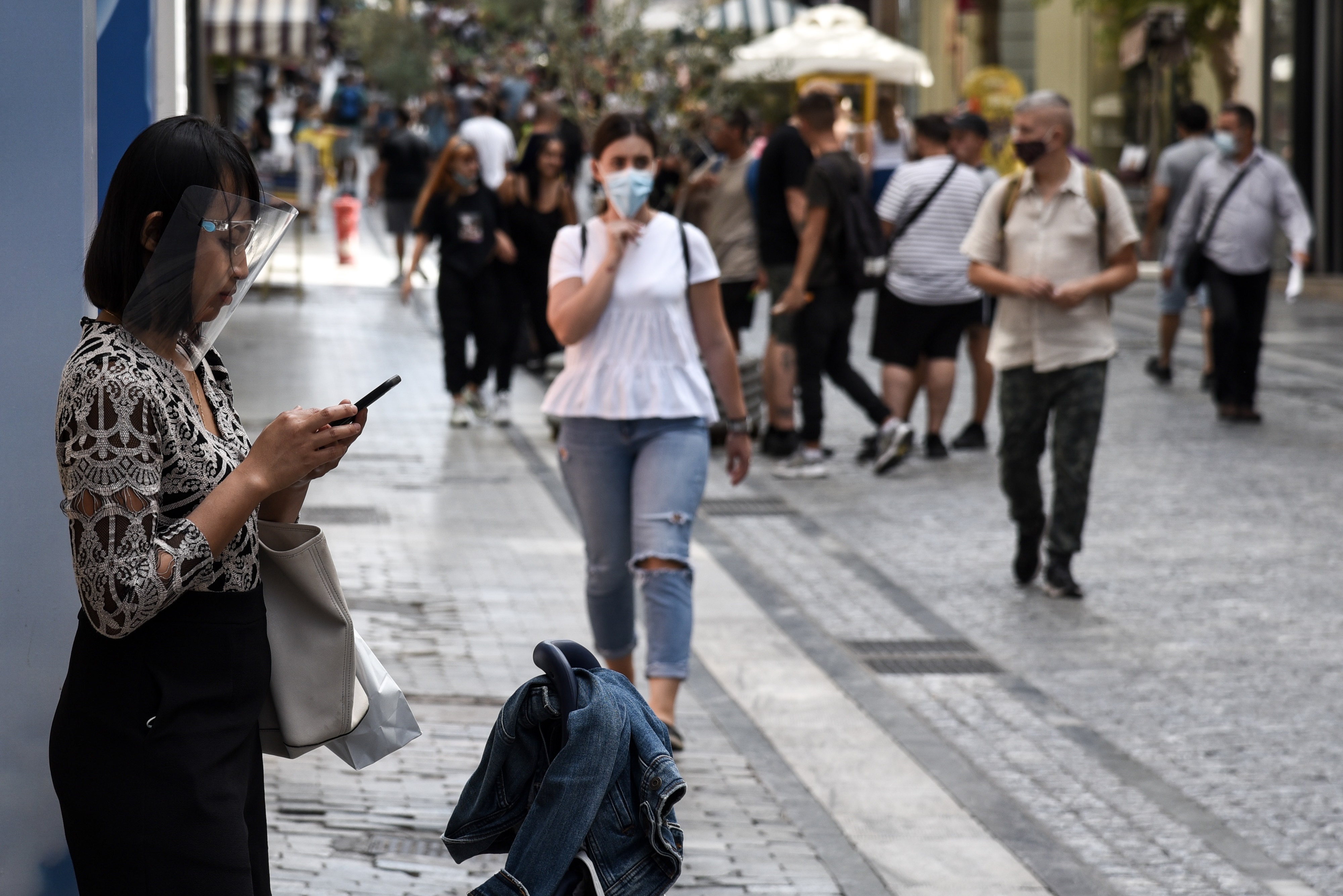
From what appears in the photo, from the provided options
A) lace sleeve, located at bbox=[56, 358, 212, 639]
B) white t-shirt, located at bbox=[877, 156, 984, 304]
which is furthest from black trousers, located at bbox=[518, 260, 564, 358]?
lace sleeve, located at bbox=[56, 358, 212, 639]

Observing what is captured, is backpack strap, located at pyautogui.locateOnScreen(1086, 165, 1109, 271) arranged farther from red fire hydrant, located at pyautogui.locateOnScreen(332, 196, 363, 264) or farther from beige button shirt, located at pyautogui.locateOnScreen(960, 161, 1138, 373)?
red fire hydrant, located at pyautogui.locateOnScreen(332, 196, 363, 264)

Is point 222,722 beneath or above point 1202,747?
above

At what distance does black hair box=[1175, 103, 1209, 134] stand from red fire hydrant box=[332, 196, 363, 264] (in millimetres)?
11429

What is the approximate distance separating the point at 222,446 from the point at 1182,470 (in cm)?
867

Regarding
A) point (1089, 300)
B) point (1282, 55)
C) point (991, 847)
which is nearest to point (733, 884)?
point (991, 847)

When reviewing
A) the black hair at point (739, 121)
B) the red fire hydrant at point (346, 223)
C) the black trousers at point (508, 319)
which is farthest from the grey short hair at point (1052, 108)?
the red fire hydrant at point (346, 223)

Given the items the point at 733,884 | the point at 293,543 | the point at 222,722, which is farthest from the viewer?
the point at 733,884

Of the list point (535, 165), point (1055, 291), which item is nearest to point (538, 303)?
point (535, 165)

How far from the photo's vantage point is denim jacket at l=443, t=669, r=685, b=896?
273 cm

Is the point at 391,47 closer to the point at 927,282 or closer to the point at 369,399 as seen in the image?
the point at 927,282

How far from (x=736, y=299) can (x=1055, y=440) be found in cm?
427

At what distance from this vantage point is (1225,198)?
12.2 m

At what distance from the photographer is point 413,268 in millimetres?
11984

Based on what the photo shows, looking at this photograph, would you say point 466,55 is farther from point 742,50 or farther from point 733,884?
point 733,884
